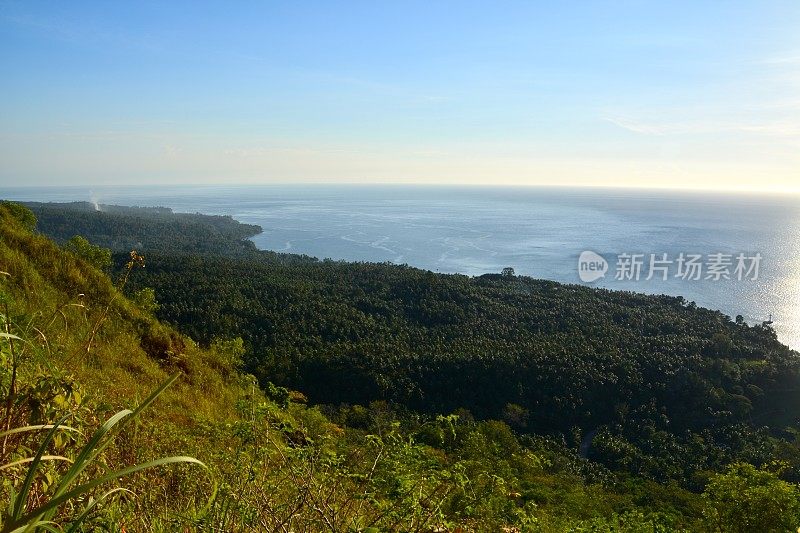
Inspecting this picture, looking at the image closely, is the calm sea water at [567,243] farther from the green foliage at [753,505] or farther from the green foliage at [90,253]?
the green foliage at [90,253]

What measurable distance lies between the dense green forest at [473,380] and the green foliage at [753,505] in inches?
1.7

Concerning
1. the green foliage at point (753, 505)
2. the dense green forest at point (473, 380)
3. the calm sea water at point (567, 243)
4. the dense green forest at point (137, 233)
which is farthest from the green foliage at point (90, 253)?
the calm sea water at point (567, 243)

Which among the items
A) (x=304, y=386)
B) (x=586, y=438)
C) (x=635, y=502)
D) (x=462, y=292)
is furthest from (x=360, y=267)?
(x=635, y=502)

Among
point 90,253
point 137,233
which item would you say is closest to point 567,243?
point 137,233

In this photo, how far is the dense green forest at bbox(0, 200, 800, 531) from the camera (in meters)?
5.20

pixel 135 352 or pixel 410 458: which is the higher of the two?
pixel 410 458

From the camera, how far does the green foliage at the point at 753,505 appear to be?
11.0m

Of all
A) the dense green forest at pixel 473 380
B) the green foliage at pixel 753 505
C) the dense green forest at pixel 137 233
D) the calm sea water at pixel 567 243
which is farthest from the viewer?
the dense green forest at pixel 137 233

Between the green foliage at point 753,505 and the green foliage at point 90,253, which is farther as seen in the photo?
the green foliage at point 90,253

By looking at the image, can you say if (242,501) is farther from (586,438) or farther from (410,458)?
(586,438)

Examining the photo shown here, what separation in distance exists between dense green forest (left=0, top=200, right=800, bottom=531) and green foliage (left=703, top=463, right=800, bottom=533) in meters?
0.04

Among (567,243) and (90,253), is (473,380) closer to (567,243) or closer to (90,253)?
(90,253)

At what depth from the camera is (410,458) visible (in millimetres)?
3275

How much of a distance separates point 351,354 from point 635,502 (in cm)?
1935
